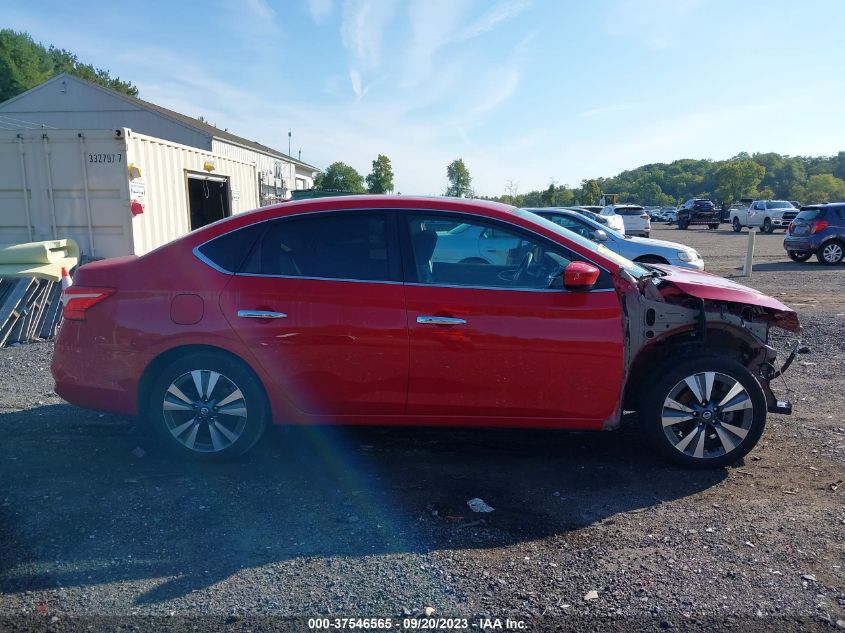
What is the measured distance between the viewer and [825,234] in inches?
706

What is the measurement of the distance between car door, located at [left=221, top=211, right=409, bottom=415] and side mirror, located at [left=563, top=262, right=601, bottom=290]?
41.4 inches

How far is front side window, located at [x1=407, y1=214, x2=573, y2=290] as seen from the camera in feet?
13.8

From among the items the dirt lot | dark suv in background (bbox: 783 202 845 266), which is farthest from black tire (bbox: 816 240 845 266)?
the dirt lot

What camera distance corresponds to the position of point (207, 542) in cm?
343

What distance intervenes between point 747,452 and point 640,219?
94.0 ft

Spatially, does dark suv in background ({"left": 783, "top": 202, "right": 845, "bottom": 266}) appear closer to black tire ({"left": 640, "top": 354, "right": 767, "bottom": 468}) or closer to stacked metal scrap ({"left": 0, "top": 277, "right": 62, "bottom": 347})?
black tire ({"left": 640, "top": 354, "right": 767, "bottom": 468})

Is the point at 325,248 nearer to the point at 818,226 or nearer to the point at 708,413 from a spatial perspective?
the point at 708,413

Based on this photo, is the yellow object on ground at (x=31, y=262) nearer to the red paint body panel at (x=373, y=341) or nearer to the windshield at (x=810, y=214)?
the red paint body panel at (x=373, y=341)

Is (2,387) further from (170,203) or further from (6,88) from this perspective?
(6,88)

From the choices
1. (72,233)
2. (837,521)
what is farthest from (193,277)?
(72,233)

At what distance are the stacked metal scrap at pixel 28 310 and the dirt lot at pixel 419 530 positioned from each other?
3.20 metres

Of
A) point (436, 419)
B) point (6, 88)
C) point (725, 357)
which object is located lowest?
point (436, 419)

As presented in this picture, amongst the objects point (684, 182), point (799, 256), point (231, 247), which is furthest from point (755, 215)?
point (684, 182)

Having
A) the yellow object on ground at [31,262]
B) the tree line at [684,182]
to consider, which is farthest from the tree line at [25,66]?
the yellow object on ground at [31,262]
